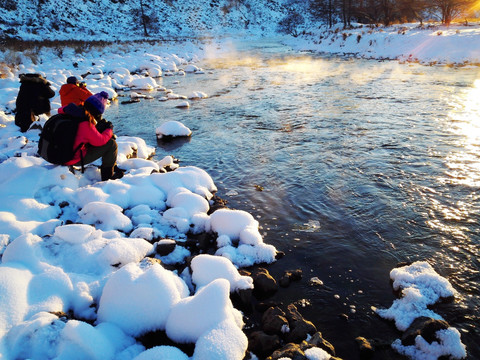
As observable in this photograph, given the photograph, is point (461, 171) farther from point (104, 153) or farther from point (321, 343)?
point (104, 153)

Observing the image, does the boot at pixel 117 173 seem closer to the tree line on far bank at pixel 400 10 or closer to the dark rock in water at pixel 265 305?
the dark rock in water at pixel 265 305

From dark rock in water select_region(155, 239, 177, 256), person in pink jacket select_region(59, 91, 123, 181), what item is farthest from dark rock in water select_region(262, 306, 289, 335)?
person in pink jacket select_region(59, 91, 123, 181)

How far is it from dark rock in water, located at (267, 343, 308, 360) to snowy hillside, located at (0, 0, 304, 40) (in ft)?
127

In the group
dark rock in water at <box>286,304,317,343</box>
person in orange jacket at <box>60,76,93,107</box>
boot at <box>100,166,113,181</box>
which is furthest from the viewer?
person in orange jacket at <box>60,76,93,107</box>

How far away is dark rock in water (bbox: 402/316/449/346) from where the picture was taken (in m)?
2.84

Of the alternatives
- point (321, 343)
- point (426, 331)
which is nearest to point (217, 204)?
point (321, 343)

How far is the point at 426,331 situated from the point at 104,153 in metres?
5.30

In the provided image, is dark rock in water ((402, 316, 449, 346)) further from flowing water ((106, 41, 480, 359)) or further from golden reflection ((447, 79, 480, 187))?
golden reflection ((447, 79, 480, 187))

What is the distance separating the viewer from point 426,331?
287 centimetres

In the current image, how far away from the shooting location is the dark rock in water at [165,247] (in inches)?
157

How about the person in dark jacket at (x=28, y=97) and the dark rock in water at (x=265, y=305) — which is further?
the person in dark jacket at (x=28, y=97)

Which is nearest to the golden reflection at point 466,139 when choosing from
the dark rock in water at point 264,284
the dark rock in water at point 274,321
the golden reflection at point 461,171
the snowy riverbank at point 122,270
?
the golden reflection at point 461,171

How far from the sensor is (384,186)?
19.0 ft

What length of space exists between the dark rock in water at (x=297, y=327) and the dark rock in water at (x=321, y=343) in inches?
3.0
